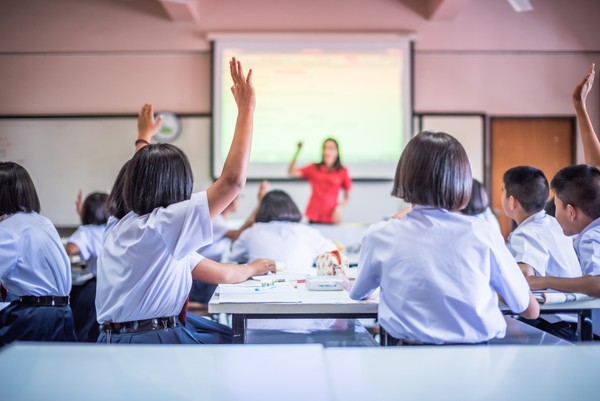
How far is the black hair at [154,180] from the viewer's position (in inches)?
58.5

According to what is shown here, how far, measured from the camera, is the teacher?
17.1 feet

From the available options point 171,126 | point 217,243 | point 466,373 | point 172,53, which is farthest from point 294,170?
point 466,373

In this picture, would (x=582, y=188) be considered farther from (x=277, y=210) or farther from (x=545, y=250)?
(x=277, y=210)

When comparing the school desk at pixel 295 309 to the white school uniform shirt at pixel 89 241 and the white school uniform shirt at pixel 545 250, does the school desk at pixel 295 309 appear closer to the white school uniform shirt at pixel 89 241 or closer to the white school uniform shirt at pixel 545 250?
the white school uniform shirt at pixel 545 250

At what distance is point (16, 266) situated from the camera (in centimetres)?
193

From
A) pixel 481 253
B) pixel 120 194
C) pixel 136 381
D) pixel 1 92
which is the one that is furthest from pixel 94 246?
pixel 1 92

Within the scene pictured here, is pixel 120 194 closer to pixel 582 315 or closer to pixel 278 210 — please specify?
pixel 278 210

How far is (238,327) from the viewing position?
157 centimetres

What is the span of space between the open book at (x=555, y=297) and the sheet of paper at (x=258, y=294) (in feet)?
2.26

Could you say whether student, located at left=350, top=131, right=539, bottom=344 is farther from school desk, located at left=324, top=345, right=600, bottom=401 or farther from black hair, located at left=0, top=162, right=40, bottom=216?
black hair, located at left=0, top=162, right=40, bottom=216

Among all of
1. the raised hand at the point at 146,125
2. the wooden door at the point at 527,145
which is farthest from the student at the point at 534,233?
the wooden door at the point at 527,145

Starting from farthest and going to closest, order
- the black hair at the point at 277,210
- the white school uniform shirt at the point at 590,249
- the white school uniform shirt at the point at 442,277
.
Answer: the black hair at the point at 277,210
the white school uniform shirt at the point at 590,249
the white school uniform shirt at the point at 442,277

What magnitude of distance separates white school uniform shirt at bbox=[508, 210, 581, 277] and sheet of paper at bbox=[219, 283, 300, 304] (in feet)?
2.57

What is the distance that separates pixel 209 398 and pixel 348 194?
4714 millimetres
